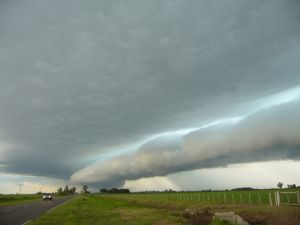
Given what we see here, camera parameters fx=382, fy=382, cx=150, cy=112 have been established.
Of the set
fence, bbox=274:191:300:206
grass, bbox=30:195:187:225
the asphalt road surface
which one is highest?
fence, bbox=274:191:300:206

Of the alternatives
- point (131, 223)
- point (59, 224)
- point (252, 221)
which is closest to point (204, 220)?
point (252, 221)

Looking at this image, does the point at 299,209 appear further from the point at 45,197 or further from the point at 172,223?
the point at 45,197

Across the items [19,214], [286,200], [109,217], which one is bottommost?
[109,217]

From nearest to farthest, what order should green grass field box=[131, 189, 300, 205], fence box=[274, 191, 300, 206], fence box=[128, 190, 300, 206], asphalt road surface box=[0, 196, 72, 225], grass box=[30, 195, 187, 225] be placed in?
grass box=[30, 195, 187, 225], asphalt road surface box=[0, 196, 72, 225], fence box=[274, 191, 300, 206], fence box=[128, 190, 300, 206], green grass field box=[131, 189, 300, 205]

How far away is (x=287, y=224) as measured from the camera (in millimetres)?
22953

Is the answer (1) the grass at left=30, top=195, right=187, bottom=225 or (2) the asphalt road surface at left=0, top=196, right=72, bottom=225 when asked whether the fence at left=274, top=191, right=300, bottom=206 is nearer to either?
(1) the grass at left=30, top=195, right=187, bottom=225

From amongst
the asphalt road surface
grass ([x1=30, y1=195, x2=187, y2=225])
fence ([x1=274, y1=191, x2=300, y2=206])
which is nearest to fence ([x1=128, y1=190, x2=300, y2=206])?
fence ([x1=274, y1=191, x2=300, y2=206])

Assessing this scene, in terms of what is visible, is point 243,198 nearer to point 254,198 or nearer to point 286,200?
point 254,198

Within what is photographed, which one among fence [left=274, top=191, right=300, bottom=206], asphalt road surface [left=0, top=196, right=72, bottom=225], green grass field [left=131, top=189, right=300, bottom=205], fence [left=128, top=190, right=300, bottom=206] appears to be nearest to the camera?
asphalt road surface [left=0, top=196, right=72, bottom=225]

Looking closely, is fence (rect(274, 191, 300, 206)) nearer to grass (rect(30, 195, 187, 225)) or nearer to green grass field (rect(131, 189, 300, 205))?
green grass field (rect(131, 189, 300, 205))

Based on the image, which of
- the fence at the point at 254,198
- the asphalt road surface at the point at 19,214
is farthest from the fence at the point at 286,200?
the asphalt road surface at the point at 19,214

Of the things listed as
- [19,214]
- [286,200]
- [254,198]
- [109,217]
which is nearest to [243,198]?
[254,198]

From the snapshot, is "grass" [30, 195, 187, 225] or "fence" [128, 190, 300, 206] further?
"fence" [128, 190, 300, 206]

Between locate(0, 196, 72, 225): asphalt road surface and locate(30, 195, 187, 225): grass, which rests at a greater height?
locate(0, 196, 72, 225): asphalt road surface
